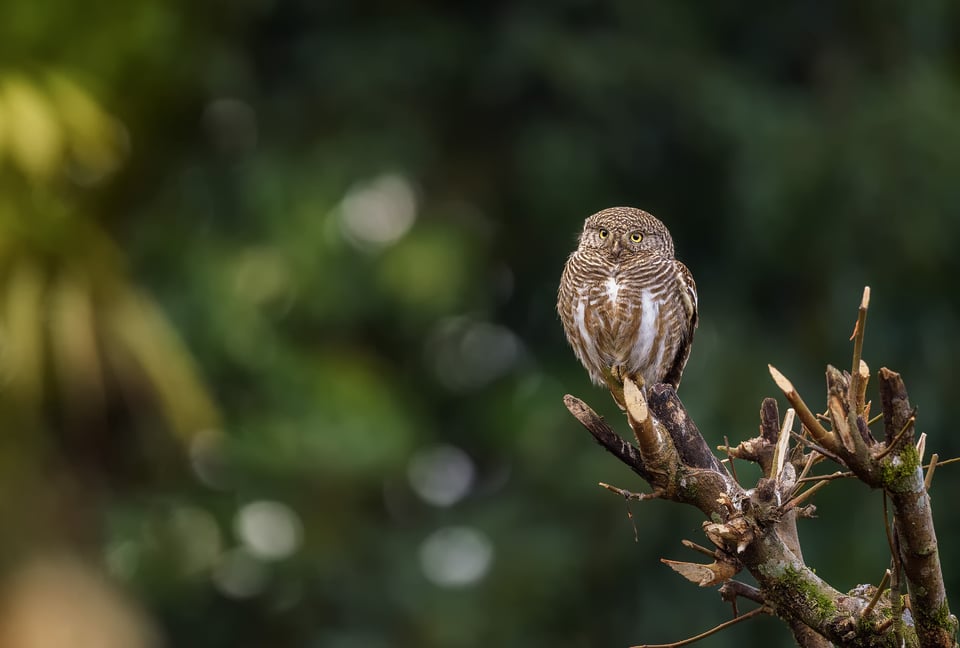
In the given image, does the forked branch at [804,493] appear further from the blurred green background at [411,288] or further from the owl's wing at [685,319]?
the blurred green background at [411,288]

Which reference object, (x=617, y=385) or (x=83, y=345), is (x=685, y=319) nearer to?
(x=617, y=385)

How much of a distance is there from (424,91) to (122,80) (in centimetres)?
→ 247

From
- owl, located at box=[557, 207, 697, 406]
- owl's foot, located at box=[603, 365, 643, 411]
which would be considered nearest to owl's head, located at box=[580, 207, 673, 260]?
owl, located at box=[557, 207, 697, 406]

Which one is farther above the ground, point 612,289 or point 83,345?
point 612,289

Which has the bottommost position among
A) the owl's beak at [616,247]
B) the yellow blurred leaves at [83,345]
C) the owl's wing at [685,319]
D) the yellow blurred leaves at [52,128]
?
the yellow blurred leaves at [83,345]

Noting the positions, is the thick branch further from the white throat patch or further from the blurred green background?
the blurred green background

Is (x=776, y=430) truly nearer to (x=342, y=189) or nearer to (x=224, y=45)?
(x=342, y=189)

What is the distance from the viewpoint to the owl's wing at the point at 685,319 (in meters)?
4.73

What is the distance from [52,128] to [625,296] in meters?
5.38

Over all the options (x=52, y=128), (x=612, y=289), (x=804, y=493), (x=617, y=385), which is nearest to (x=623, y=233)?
(x=612, y=289)

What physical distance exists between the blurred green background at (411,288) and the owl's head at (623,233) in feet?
16.4

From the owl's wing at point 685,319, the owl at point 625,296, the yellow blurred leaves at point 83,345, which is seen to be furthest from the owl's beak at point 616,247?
the yellow blurred leaves at point 83,345

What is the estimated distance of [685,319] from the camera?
476 cm

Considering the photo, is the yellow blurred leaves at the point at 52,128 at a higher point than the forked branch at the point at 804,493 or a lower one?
lower
